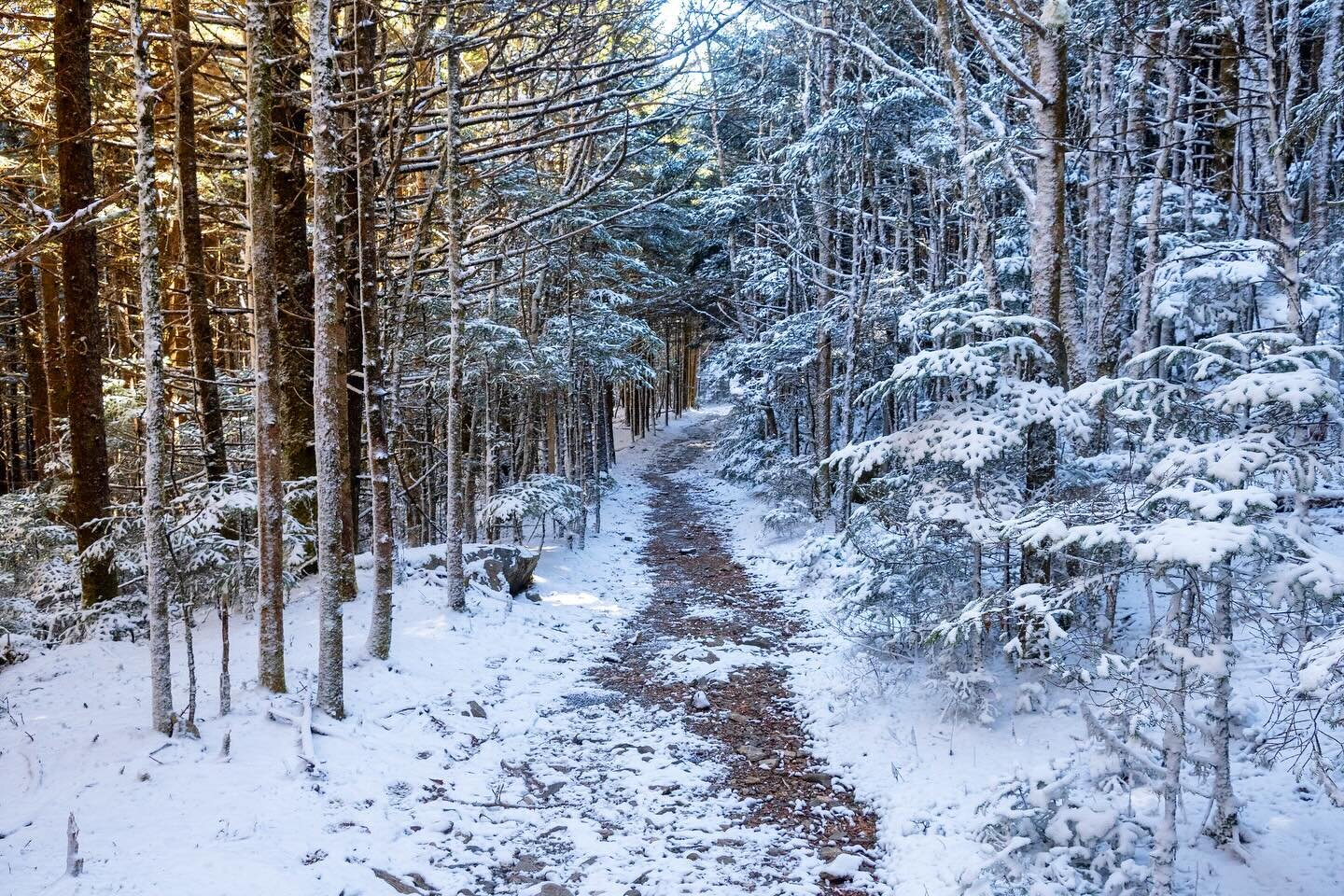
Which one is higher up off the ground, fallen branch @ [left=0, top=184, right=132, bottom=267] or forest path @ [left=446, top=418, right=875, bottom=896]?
fallen branch @ [left=0, top=184, right=132, bottom=267]

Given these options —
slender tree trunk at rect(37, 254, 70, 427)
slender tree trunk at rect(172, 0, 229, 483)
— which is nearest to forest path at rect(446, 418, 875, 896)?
slender tree trunk at rect(172, 0, 229, 483)

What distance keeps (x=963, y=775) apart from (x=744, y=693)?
9.62 feet

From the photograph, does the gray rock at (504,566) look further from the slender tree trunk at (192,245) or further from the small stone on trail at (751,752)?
the small stone on trail at (751,752)

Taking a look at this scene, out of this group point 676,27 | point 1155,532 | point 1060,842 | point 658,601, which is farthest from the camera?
point 658,601

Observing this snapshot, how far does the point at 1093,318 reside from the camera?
1294 centimetres

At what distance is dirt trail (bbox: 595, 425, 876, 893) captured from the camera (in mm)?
5711

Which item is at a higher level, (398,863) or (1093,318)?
(1093,318)

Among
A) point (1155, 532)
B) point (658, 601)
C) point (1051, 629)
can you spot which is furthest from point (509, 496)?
point (1155, 532)

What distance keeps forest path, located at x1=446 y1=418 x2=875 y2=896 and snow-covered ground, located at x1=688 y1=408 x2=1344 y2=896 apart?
1.05 ft

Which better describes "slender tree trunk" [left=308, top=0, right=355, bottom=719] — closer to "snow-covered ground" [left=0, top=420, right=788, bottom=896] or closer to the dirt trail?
"snow-covered ground" [left=0, top=420, right=788, bottom=896]

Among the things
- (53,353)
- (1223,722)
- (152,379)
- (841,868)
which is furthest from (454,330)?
(1223,722)

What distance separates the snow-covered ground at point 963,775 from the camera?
427cm

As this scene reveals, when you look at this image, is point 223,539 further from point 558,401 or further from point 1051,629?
point 558,401

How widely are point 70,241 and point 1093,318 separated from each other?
54.0 ft
